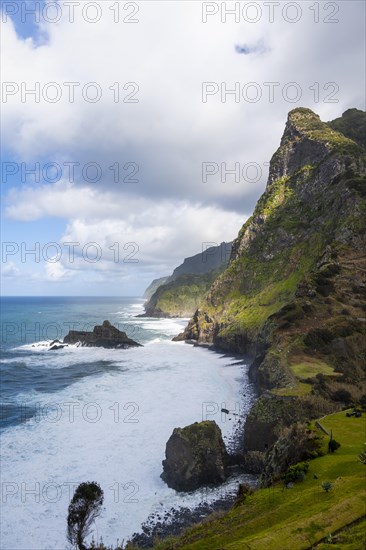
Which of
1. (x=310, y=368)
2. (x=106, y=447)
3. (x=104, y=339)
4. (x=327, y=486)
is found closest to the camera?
(x=327, y=486)

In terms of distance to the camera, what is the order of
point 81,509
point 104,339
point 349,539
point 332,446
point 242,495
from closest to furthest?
1. point 349,539
2. point 81,509
3. point 242,495
4. point 332,446
5. point 104,339

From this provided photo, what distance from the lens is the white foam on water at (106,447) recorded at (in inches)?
1222

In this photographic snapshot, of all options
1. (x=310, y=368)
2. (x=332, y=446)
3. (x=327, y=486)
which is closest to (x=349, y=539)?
(x=327, y=486)

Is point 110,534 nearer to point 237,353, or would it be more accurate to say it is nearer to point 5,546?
point 5,546

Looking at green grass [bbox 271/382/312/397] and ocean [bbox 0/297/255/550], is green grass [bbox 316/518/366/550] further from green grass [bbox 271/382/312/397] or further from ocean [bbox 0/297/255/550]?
green grass [bbox 271/382/312/397]

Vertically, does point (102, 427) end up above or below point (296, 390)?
below

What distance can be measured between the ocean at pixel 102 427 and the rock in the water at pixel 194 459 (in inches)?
41.9

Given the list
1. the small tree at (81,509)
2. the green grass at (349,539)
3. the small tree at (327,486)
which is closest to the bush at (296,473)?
the small tree at (327,486)

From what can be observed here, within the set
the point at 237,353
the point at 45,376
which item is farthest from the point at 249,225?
the point at 45,376

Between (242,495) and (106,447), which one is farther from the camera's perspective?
(106,447)

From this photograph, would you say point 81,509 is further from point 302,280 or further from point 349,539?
point 302,280

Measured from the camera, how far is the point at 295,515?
19062 mm

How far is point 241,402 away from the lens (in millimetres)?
58375

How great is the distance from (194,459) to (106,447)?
1248 centimetres
